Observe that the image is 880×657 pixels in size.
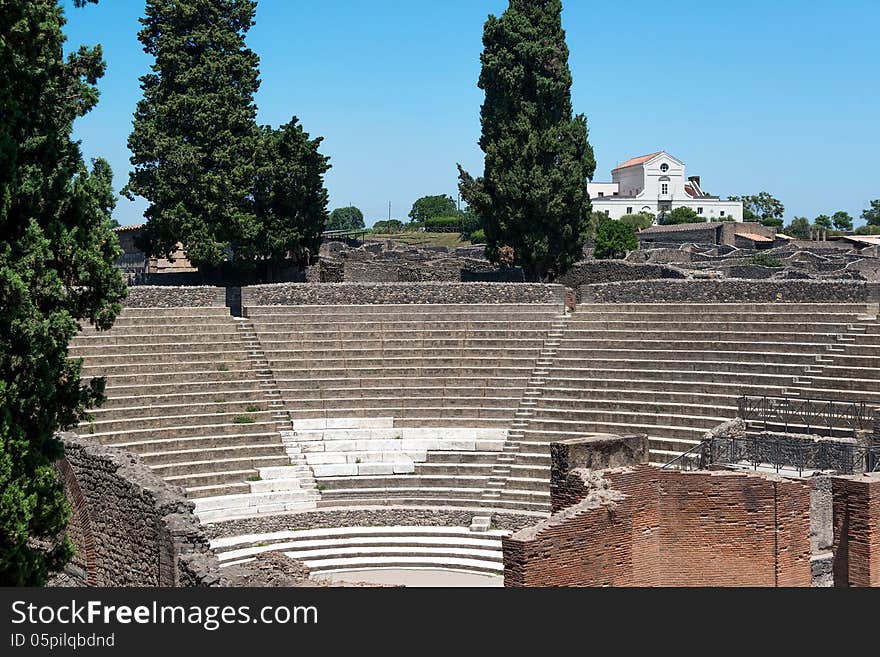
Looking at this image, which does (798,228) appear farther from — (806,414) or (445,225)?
(806,414)

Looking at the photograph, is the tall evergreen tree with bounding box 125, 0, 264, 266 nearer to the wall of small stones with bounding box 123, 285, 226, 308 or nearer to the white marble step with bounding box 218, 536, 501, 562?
the wall of small stones with bounding box 123, 285, 226, 308

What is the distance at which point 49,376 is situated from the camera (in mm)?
9664

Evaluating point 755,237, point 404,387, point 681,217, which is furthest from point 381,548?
point 681,217

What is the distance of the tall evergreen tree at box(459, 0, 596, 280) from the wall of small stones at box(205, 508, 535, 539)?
555 inches

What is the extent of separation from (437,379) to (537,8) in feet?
48.7

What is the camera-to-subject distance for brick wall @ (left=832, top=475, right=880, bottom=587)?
38.9 ft

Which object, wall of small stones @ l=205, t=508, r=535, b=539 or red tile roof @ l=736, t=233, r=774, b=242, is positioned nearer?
wall of small stones @ l=205, t=508, r=535, b=539

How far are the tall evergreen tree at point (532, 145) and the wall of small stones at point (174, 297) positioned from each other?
10446 millimetres

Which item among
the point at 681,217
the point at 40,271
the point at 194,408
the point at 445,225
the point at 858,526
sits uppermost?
the point at 681,217

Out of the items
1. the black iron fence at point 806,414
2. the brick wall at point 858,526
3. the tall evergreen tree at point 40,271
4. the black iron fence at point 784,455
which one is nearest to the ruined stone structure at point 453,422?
the brick wall at point 858,526

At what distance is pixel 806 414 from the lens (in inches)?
662

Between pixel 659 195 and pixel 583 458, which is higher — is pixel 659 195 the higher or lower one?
the higher one

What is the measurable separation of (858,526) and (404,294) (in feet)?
46.3

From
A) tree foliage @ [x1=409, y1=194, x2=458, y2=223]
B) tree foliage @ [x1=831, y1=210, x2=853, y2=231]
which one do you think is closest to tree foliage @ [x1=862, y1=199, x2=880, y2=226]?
tree foliage @ [x1=831, y1=210, x2=853, y2=231]
